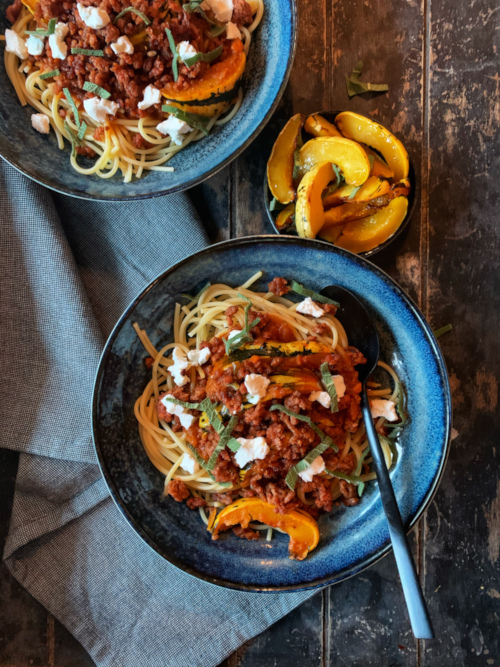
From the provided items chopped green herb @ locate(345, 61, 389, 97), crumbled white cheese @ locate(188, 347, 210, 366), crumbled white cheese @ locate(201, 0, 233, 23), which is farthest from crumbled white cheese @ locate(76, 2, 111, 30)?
crumbled white cheese @ locate(188, 347, 210, 366)

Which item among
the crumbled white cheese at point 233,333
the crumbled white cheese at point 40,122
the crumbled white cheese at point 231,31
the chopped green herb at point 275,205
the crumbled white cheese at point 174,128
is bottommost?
the crumbled white cheese at point 233,333

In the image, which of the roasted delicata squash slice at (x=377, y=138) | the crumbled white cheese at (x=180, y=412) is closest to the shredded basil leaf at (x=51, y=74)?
the roasted delicata squash slice at (x=377, y=138)

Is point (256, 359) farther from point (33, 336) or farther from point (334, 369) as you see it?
point (33, 336)

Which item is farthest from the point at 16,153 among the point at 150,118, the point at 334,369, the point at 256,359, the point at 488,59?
the point at 488,59

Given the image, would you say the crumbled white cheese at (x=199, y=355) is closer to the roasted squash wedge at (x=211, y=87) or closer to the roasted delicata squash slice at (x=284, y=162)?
the roasted delicata squash slice at (x=284, y=162)

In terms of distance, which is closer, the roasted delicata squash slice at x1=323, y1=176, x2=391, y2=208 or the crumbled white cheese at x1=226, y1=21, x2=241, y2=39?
the crumbled white cheese at x1=226, y1=21, x2=241, y2=39

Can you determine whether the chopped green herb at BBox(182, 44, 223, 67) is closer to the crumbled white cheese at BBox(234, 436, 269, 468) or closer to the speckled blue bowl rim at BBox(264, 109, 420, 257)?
the speckled blue bowl rim at BBox(264, 109, 420, 257)
